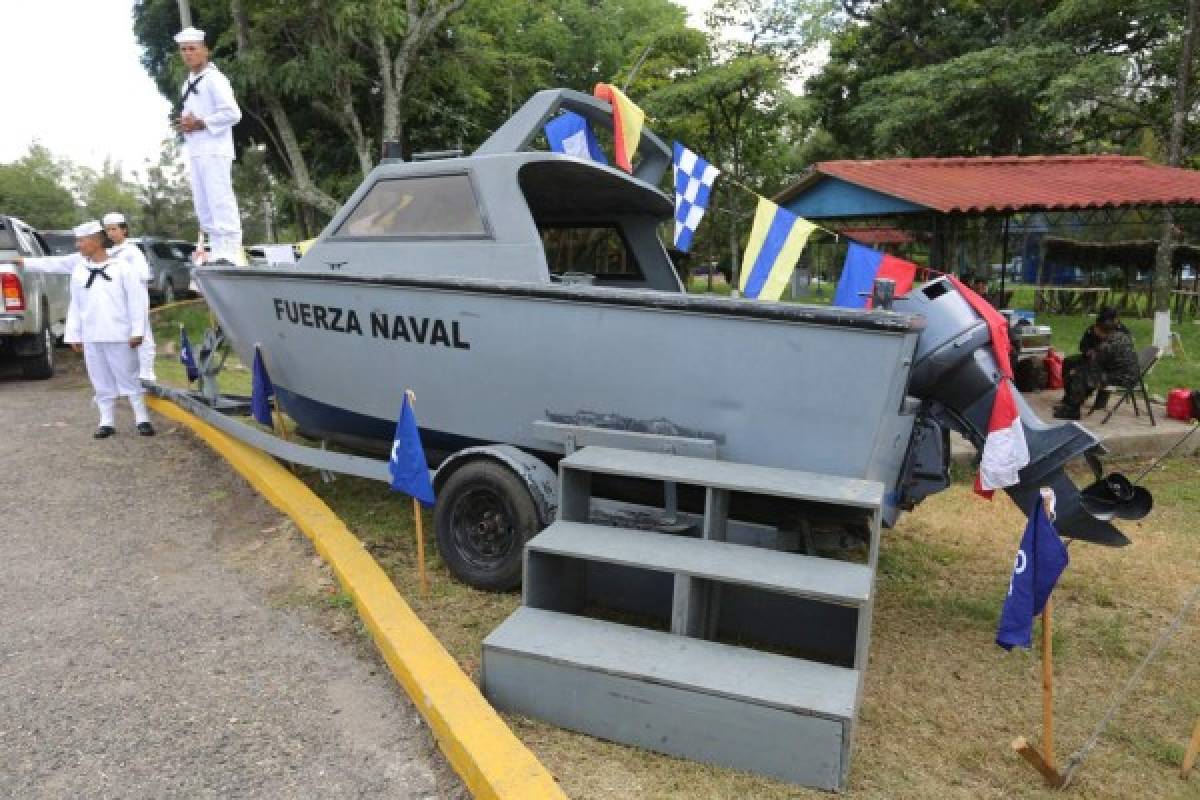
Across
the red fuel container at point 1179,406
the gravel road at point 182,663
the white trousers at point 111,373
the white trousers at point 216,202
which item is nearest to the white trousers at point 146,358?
the white trousers at point 111,373

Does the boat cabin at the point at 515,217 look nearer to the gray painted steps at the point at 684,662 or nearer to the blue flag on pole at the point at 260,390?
the blue flag on pole at the point at 260,390

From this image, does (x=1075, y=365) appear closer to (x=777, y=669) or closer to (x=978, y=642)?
(x=978, y=642)

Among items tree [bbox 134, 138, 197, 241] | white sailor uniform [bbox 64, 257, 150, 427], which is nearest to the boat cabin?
white sailor uniform [bbox 64, 257, 150, 427]

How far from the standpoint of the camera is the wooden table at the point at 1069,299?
2100 cm

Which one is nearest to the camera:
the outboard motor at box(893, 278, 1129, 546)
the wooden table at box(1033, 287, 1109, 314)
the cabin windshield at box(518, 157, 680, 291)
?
the outboard motor at box(893, 278, 1129, 546)

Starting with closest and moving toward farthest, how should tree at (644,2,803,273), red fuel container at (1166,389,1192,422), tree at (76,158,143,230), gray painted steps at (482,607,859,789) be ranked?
gray painted steps at (482,607,859,789), red fuel container at (1166,389,1192,422), tree at (644,2,803,273), tree at (76,158,143,230)

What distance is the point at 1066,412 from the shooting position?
8000 mm

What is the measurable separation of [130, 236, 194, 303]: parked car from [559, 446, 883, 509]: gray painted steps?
17333 mm

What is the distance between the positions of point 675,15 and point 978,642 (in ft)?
72.2

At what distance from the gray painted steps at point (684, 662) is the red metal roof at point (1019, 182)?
7.47 meters

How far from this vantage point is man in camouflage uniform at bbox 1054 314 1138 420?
767 centimetres

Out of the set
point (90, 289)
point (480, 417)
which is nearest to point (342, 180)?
point (90, 289)

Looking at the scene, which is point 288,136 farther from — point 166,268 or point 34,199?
point 34,199

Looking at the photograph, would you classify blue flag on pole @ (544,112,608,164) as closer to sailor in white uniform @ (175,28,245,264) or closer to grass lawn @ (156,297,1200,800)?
sailor in white uniform @ (175,28,245,264)
